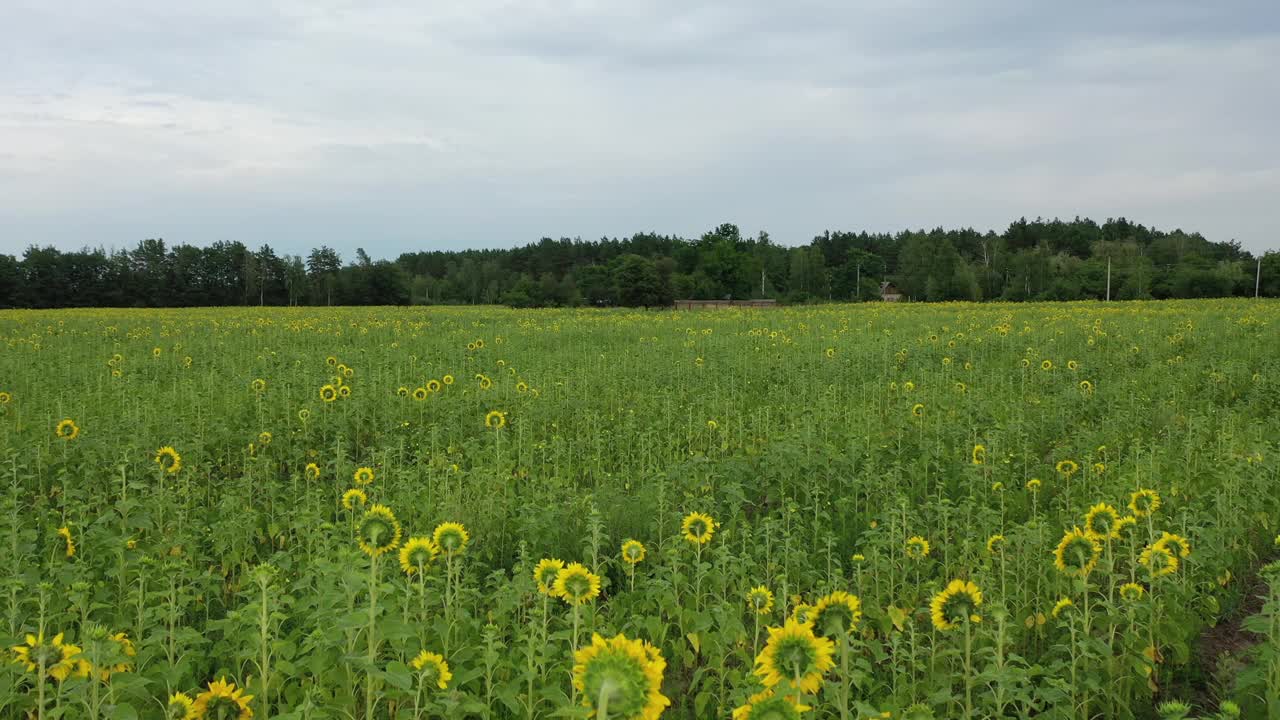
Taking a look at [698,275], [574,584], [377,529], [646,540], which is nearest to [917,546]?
[646,540]

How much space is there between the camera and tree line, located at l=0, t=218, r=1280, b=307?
6544cm

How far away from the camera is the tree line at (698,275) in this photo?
65438mm

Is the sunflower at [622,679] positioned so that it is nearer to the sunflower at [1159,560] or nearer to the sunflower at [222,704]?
the sunflower at [222,704]

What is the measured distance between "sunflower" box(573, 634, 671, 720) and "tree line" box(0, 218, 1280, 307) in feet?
201

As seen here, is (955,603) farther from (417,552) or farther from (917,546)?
(417,552)

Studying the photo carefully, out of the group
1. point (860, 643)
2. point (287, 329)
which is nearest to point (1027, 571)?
point (860, 643)

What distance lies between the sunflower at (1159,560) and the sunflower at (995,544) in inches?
25.7

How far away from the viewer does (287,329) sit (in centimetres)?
2316

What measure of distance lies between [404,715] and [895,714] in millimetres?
1770

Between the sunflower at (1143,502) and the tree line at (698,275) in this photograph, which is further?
the tree line at (698,275)

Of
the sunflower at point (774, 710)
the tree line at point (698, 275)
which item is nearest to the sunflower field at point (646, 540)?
the sunflower at point (774, 710)

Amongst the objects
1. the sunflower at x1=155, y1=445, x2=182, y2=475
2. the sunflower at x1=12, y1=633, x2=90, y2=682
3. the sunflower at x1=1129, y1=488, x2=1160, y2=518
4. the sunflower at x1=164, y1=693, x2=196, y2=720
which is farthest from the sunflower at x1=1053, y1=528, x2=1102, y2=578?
the sunflower at x1=155, y1=445, x2=182, y2=475

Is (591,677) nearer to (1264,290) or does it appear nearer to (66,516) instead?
(66,516)

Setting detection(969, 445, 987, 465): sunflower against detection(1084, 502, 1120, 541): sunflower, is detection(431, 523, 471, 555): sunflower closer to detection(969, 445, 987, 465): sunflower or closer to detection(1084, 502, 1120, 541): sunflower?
detection(1084, 502, 1120, 541): sunflower
